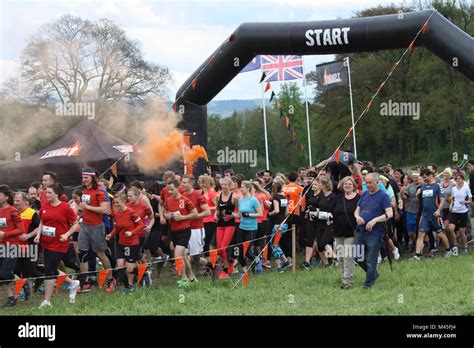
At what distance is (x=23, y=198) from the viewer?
11.4 meters

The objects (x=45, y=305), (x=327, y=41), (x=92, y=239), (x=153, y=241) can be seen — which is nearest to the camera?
(x=45, y=305)

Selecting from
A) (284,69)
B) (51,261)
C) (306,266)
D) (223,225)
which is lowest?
(306,266)

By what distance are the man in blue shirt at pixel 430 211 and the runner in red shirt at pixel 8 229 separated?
24.2 feet

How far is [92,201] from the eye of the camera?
11492mm

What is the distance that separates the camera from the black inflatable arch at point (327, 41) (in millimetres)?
14516

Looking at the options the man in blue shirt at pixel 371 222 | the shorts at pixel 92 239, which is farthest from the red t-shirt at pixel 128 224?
the man in blue shirt at pixel 371 222

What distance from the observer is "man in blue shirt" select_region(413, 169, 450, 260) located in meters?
13.9

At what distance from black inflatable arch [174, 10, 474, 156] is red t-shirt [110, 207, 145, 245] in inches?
260

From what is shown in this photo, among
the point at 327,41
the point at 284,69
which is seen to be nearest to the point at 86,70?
the point at 284,69

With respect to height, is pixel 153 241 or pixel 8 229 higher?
pixel 8 229

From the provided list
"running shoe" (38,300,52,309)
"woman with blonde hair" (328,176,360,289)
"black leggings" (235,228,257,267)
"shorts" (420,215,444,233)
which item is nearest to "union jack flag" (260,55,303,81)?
"shorts" (420,215,444,233)

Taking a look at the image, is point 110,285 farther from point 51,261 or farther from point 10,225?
point 10,225

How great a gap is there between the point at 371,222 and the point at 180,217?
2975 mm
